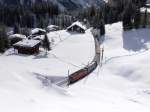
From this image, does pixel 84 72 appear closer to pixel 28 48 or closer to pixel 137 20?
pixel 28 48

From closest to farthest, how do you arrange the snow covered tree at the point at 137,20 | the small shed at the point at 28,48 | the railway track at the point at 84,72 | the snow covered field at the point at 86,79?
the snow covered field at the point at 86,79, the railway track at the point at 84,72, the small shed at the point at 28,48, the snow covered tree at the point at 137,20

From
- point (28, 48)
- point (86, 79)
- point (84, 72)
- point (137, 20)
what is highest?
point (137, 20)

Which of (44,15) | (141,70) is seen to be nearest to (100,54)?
(141,70)

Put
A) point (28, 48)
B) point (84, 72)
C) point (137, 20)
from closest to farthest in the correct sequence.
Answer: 1. point (84, 72)
2. point (28, 48)
3. point (137, 20)

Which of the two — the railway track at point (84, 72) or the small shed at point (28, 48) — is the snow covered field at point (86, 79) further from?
the small shed at point (28, 48)

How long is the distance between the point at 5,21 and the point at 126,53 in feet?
210

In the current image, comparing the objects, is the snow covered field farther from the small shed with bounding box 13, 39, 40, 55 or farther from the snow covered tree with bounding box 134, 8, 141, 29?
the snow covered tree with bounding box 134, 8, 141, 29

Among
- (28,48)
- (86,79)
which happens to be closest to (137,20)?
(28,48)

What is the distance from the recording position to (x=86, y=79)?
117 feet

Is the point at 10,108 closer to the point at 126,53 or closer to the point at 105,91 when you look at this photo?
the point at 105,91

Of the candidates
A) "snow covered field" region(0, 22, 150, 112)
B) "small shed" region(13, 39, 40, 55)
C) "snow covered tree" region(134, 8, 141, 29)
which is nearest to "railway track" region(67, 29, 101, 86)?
"snow covered field" region(0, 22, 150, 112)

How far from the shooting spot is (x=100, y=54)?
45125mm

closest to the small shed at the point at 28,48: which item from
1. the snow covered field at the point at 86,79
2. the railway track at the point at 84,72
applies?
the snow covered field at the point at 86,79

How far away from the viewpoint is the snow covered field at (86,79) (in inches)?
859
